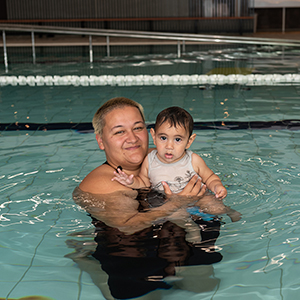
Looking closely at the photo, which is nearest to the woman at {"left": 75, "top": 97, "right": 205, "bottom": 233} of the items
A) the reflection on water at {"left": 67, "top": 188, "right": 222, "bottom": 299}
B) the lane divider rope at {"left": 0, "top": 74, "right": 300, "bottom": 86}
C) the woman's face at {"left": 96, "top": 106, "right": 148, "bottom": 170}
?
the woman's face at {"left": 96, "top": 106, "right": 148, "bottom": 170}

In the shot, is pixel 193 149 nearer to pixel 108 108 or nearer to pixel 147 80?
pixel 108 108

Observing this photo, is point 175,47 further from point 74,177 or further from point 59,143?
point 74,177

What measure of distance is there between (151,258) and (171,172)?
0.70 m

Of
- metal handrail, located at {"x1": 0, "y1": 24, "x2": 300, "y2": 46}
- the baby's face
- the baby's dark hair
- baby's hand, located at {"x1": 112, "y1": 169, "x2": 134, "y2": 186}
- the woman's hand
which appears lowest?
the woman's hand

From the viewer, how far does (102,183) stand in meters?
2.65

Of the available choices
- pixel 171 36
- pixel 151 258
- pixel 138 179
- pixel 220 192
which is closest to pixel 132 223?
pixel 151 258

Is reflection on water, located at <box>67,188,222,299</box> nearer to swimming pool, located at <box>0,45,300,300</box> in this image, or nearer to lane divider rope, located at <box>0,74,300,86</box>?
swimming pool, located at <box>0,45,300,300</box>

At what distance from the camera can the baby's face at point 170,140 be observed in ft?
8.66

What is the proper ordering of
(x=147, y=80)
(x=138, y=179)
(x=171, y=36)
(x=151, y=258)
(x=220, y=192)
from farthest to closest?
(x=171, y=36) < (x=147, y=80) < (x=138, y=179) < (x=220, y=192) < (x=151, y=258)

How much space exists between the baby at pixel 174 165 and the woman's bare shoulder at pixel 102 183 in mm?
60

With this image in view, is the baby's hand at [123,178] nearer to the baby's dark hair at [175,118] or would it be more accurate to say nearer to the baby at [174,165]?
the baby at [174,165]

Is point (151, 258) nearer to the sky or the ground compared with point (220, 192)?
nearer to the ground

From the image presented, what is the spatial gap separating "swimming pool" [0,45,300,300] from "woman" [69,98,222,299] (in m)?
0.12

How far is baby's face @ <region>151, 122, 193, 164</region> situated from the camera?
2.64m
